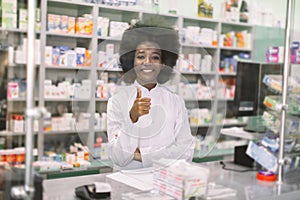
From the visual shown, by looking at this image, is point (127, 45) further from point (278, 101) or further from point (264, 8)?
point (264, 8)

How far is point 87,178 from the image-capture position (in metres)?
1.76

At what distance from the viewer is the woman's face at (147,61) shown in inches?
68.7

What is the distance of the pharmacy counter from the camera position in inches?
63.4

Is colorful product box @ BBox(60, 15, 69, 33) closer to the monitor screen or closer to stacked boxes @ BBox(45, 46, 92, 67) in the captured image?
stacked boxes @ BBox(45, 46, 92, 67)

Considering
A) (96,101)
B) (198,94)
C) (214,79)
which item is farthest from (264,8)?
(96,101)

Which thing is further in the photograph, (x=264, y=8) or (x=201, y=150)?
(x=264, y=8)

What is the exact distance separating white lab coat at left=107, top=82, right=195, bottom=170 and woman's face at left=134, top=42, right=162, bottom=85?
0.05m

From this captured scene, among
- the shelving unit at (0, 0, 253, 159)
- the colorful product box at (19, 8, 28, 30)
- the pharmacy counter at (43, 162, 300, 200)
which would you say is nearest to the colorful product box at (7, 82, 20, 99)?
the shelving unit at (0, 0, 253, 159)

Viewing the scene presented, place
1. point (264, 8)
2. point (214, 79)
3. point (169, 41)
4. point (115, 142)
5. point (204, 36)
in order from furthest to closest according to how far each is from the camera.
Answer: point (264, 8) → point (204, 36) → point (214, 79) → point (169, 41) → point (115, 142)

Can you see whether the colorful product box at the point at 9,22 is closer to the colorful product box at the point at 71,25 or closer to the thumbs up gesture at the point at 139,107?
the thumbs up gesture at the point at 139,107

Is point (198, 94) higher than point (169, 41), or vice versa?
point (169, 41)

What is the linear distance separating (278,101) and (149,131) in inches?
26.8

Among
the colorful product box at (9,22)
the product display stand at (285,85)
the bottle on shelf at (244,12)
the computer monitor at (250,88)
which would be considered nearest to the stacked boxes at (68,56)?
the colorful product box at (9,22)

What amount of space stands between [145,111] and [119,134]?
0.15 m
